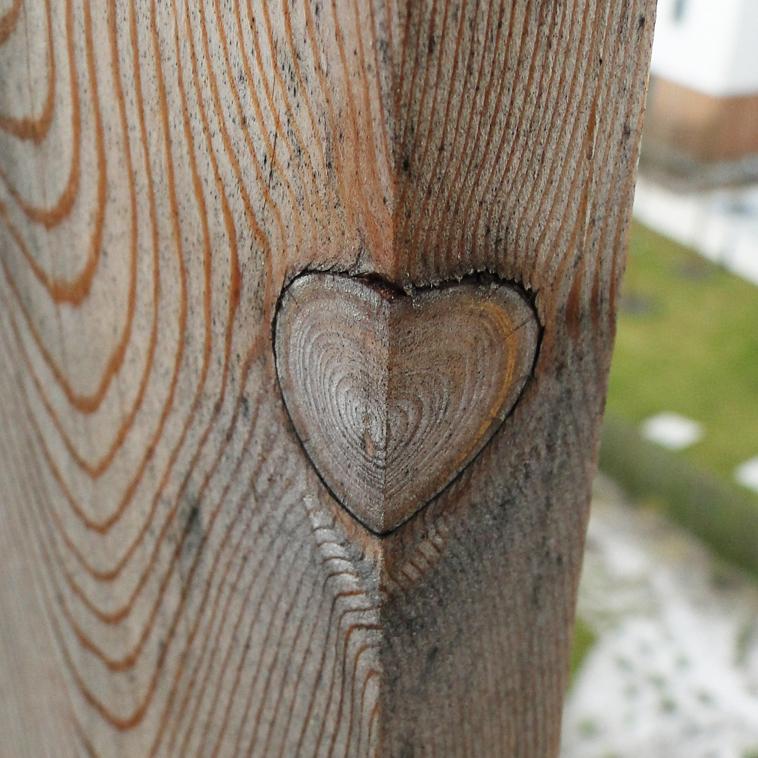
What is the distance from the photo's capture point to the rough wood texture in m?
0.38

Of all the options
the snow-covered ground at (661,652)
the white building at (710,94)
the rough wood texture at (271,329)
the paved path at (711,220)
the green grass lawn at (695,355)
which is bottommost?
the snow-covered ground at (661,652)

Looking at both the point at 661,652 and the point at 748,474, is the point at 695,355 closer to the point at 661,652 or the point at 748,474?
the point at 748,474

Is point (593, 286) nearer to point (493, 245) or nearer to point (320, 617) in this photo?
point (493, 245)

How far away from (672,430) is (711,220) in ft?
13.0

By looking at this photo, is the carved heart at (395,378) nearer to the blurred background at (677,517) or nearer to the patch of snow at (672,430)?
the blurred background at (677,517)

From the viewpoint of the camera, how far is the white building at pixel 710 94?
1024cm

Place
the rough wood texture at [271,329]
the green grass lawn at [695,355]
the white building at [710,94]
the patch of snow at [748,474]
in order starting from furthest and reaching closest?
the white building at [710,94] → the green grass lawn at [695,355] → the patch of snow at [748,474] → the rough wood texture at [271,329]

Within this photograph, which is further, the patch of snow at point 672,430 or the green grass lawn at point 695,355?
the green grass lawn at point 695,355

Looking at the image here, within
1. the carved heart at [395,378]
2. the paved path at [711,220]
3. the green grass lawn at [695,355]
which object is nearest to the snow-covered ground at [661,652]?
the green grass lawn at [695,355]

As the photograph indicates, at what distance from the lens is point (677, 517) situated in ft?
18.2

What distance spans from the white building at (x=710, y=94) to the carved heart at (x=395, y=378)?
33.6 ft

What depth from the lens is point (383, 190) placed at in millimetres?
369

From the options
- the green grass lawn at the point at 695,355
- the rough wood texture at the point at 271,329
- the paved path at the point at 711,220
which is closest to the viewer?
the rough wood texture at the point at 271,329

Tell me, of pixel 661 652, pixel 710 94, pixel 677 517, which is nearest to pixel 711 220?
pixel 710 94
